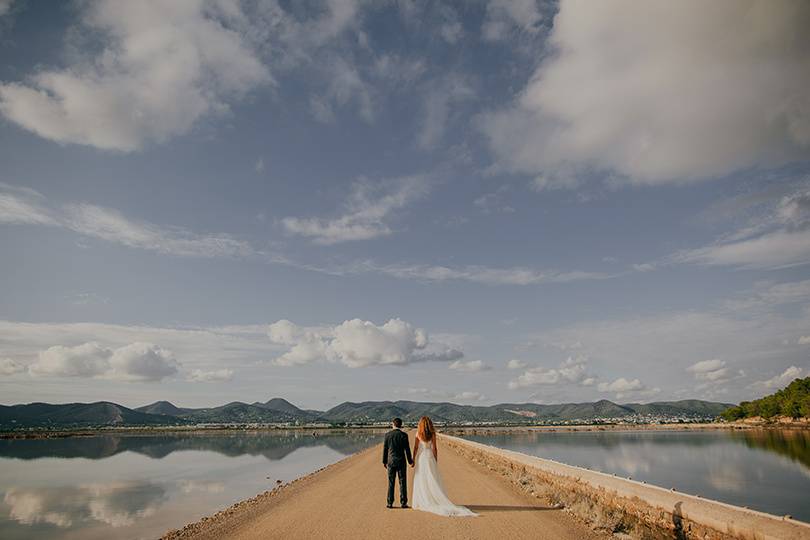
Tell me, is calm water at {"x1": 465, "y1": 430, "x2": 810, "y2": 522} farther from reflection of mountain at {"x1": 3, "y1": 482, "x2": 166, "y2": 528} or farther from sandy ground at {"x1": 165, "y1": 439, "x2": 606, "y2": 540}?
reflection of mountain at {"x1": 3, "y1": 482, "x2": 166, "y2": 528}

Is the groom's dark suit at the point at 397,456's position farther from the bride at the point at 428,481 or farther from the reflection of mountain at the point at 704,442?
the reflection of mountain at the point at 704,442

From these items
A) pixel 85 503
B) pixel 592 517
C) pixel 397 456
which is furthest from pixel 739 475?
pixel 85 503

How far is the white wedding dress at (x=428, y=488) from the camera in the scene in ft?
42.9

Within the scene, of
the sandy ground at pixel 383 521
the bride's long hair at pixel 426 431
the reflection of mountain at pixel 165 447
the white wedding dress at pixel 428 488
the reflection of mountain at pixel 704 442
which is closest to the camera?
the sandy ground at pixel 383 521

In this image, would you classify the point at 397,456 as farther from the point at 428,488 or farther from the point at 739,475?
the point at 739,475

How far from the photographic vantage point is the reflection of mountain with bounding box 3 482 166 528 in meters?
21.2

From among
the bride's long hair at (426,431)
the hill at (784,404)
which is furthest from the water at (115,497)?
the hill at (784,404)

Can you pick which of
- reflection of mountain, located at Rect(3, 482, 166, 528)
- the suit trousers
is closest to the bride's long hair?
the suit trousers

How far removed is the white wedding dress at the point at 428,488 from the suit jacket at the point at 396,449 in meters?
0.40

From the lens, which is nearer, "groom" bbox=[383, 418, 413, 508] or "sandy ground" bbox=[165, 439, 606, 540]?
"sandy ground" bbox=[165, 439, 606, 540]

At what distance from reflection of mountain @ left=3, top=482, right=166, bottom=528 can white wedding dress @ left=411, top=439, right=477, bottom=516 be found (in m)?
13.3

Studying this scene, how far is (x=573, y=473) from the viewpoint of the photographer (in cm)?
2062

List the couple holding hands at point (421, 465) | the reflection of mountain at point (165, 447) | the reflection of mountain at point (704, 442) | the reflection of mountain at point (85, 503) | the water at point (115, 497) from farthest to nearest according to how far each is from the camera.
→ the reflection of mountain at point (165, 447) → the reflection of mountain at point (704, 442) → the reflection of mountain at point (85, 503) → the water at point (115, 497) → the couple holding hands at point (421, 465)

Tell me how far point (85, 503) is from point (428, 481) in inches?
875
